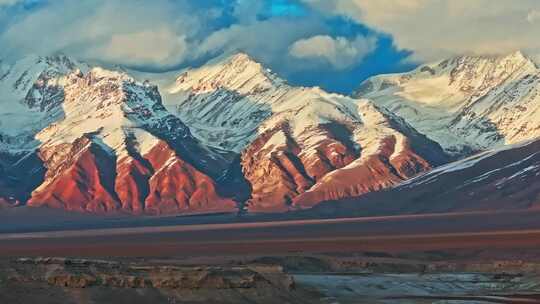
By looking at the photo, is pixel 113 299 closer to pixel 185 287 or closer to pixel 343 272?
pixel 185 287

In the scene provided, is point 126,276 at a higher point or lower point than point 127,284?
higher

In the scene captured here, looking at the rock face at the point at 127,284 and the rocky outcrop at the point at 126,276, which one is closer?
the rock face at the point at 127,284

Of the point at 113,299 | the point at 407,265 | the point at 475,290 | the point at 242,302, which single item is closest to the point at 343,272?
the point at 407,265

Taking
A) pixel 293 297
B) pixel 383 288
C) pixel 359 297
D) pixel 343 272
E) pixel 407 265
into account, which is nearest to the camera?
pixel 293 297

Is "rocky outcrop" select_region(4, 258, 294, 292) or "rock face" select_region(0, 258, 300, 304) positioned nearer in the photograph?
"rock face" select_region(0, 258, 300, 304)

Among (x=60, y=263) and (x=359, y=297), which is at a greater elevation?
(x=60, y=263)

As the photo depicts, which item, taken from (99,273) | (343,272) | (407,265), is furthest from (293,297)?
(407,265)

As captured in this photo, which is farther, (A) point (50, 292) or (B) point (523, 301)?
(B) point (523, 301)

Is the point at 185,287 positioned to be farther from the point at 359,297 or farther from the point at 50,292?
the point at 359,297

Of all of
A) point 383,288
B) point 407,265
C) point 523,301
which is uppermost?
point 523,301

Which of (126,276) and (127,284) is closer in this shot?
(127,284)

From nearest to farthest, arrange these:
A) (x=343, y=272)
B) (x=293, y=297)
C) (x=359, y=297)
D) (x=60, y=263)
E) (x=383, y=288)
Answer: (x=60, y=263) < (x=293, y=297) < (x=359, y=297) < (x=383, y=288) < (x=343, y=272)
